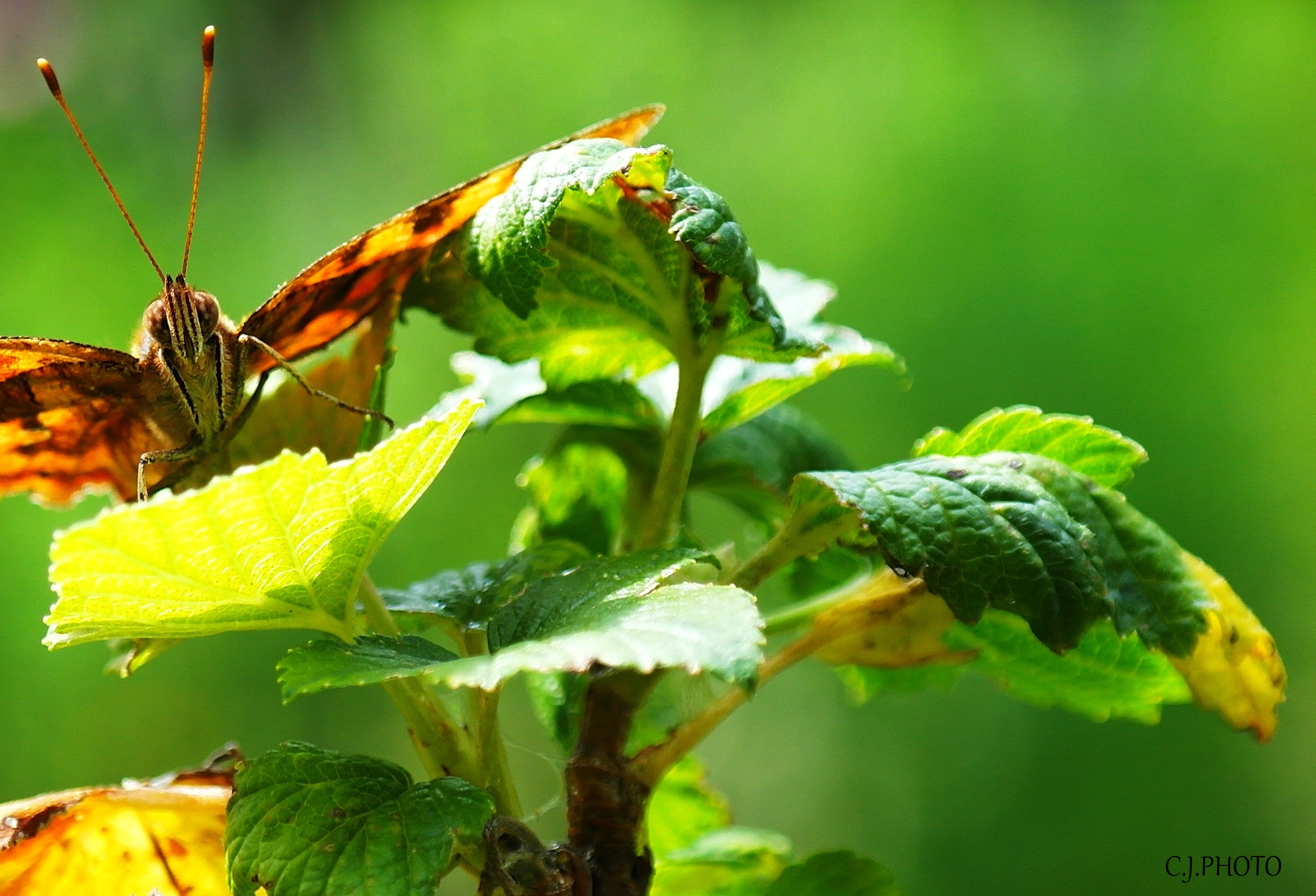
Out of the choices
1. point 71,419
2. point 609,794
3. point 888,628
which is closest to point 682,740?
point 609,794

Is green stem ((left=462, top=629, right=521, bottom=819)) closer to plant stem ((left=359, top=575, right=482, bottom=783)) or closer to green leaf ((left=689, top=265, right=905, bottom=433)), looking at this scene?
plant stem ((left=359, top=575, right=482, bottom=783))

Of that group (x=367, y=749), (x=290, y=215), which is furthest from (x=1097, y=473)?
(x=290, y=215)

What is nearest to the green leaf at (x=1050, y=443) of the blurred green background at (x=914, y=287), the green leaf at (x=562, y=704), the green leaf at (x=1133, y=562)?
the green leaf at (x=1133, y=562)

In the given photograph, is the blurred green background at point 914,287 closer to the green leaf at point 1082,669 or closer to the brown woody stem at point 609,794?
the green leaf at point 1082,669

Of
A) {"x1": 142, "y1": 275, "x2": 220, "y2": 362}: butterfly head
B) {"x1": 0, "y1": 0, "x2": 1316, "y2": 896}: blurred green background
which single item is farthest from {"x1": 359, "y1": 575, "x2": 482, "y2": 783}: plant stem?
{"x1": 0, "y1": 0, "x2": 1316, "y2": 896}: blurred green background

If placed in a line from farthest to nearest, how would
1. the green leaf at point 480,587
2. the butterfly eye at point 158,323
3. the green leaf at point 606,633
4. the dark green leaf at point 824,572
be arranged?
the dark green leaf at point 824,572, the butterfly eye at point 158,323, the green leaf at point 480,587, the green leaf at point 606,633

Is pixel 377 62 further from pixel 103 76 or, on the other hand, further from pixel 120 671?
pixel 120 671

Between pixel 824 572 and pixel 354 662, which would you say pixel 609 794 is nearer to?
pixel 354 662
